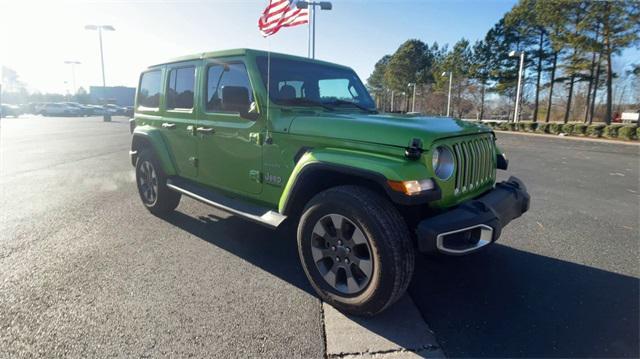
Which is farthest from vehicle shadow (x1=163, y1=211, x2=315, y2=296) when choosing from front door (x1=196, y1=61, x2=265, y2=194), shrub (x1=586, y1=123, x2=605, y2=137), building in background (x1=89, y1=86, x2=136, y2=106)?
building in background (x1=89, y1=86, x2=136, y2=106)

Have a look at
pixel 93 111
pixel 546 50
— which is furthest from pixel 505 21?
pixel 93 111

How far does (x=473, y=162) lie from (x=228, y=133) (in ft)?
7.39

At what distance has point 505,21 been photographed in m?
33.4

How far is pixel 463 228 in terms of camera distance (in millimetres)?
2363

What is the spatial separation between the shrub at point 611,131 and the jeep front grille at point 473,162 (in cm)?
1900

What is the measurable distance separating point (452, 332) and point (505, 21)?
126ft

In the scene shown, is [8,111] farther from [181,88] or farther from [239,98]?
[239,98]

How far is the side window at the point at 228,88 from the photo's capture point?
334 cm

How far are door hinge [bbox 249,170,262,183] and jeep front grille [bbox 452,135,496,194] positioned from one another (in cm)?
169

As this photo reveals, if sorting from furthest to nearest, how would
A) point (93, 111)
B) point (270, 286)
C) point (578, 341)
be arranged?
point (93, 111)
point (270, 286)
point (578, 341)

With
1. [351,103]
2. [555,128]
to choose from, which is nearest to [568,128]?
[555,128]

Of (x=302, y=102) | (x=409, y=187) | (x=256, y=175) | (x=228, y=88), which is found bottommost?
(x=256, y=175)

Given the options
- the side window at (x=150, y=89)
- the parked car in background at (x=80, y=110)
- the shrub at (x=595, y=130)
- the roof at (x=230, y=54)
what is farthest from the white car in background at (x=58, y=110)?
the shrub at (x=595, y=130)

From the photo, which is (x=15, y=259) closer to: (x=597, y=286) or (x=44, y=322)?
(x=44, y=322)
